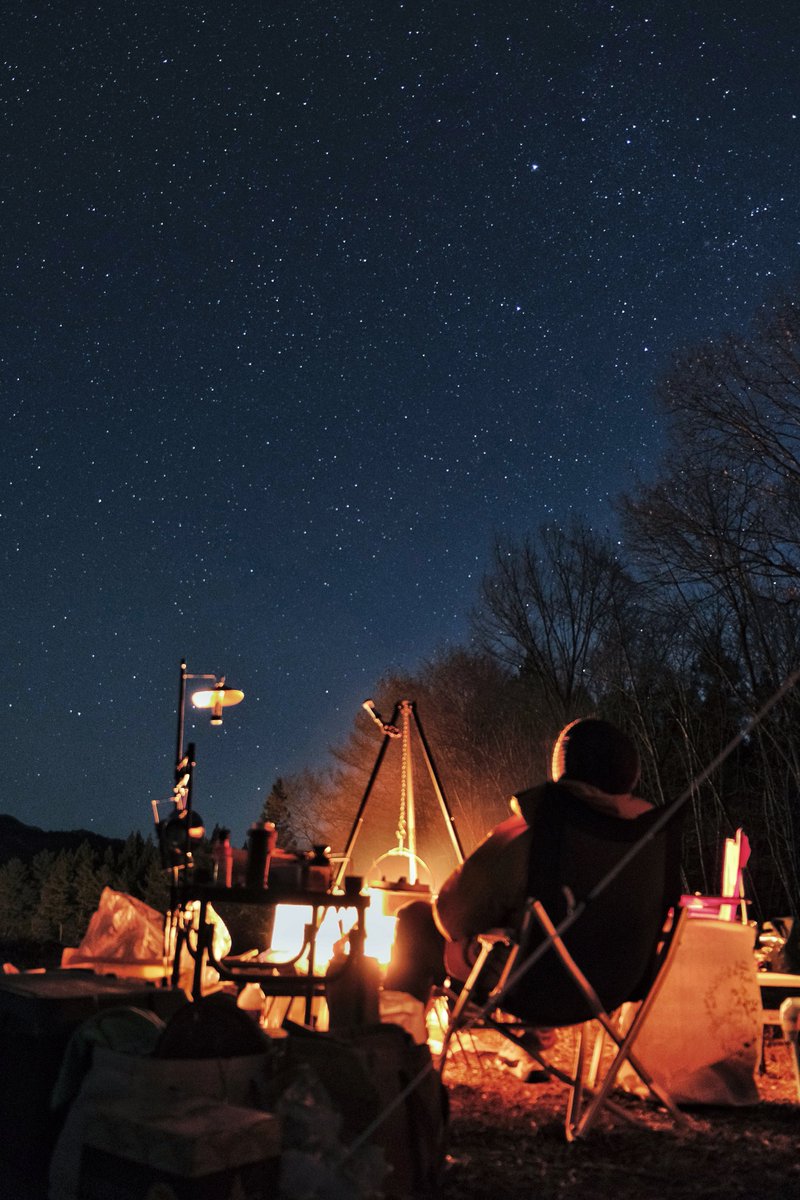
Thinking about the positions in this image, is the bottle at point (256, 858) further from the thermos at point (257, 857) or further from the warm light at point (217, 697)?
the warm light at point (217, 697)

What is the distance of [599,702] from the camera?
13.5 metres

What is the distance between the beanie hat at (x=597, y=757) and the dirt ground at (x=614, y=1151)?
91cm

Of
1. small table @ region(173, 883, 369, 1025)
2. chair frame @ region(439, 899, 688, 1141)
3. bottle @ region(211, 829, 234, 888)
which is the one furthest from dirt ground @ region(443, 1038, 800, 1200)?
bottle @ region(211, 829, 234, 888)

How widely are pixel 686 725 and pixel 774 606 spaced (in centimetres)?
247

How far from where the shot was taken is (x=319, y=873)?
3025 mm

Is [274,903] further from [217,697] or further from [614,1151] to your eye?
[217,697]

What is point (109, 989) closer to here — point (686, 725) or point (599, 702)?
point (686, 725)

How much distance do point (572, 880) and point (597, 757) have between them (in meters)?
0.41

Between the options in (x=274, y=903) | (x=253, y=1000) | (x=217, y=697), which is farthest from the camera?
(x=217, y=697)

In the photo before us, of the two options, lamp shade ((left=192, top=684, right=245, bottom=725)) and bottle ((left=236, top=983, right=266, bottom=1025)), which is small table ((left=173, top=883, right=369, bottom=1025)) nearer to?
bottle ((left=236, top=983, right=266, bottom=1025))

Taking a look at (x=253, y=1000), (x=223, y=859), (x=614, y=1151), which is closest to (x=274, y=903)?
(x=223, y=859)

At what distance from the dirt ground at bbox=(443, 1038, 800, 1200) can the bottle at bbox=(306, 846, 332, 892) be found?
710 mm

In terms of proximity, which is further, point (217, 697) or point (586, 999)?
point (217, 697)

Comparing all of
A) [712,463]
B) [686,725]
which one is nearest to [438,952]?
[712,463]
